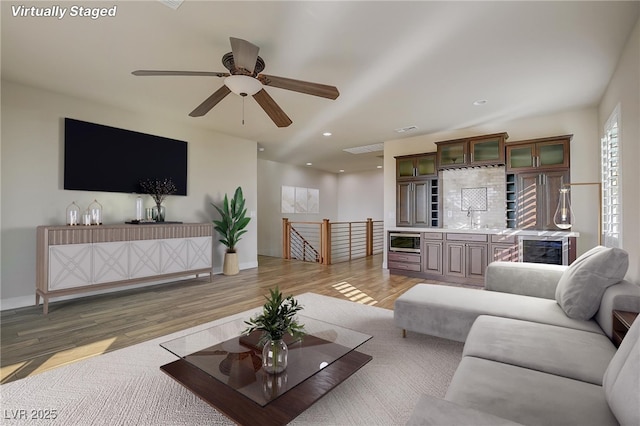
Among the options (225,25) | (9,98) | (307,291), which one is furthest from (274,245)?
(225,25)

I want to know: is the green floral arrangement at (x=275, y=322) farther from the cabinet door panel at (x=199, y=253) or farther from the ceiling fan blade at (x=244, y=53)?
the cabinet door panel at (x=199, y=253)

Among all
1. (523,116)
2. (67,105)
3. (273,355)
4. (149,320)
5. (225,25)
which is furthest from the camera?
(523,116)

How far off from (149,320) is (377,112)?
3938 millimetres

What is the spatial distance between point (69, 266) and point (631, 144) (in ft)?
19.1

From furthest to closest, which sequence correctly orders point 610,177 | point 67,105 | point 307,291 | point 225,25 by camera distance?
point 307,291, point 67,105, point 610,177, point 225,25

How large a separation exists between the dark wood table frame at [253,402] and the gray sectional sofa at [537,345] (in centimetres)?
62

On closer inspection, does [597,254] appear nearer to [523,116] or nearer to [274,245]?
[523,116]

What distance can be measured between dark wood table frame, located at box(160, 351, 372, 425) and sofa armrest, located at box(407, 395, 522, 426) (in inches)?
23.9

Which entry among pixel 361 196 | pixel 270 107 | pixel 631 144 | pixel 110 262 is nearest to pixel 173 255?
pixel 110 262

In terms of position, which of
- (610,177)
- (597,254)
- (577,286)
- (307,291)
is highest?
(610,177)

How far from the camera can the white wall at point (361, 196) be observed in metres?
10.3

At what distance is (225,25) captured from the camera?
245 centimetres

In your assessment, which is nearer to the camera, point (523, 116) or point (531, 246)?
point (531, 246)

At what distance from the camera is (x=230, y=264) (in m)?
5.55
